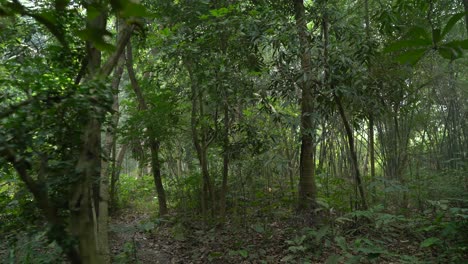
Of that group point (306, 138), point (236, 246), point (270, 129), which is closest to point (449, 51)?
point (236, 246)

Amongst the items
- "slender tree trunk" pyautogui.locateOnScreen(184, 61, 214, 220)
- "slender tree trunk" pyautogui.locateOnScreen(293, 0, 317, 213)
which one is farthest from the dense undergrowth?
"slender tree trunk" pyautogui.locateOnScreen(184, 61, 214, 220)

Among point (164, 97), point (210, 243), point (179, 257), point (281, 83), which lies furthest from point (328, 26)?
point (179, 257)

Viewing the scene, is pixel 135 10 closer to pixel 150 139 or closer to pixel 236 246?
pixel 236 246

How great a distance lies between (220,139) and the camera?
5.23m

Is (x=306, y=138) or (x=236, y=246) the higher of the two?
(x=306, y=138)

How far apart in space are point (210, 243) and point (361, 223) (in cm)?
194

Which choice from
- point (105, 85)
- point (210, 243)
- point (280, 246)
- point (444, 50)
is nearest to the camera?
point (444, 50)

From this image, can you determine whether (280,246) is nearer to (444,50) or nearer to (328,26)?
(328,26)

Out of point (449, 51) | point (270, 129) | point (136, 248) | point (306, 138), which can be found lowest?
point (136, 248)

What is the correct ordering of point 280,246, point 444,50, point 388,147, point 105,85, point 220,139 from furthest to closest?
1. point 388,147
2. point 220,139
3. point 280,246
4. point 105,85
5. point 444,50

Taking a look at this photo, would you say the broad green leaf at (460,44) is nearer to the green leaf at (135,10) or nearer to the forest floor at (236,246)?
the green leaf at (135,10)

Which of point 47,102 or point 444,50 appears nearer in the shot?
point 444,50

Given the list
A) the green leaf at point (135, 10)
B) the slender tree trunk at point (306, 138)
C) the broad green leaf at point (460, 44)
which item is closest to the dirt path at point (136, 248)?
the slender tree trunk at point (306, 138)

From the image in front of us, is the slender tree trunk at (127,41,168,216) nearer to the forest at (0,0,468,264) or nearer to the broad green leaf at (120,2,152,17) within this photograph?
the forest at (0,0,468,264)
